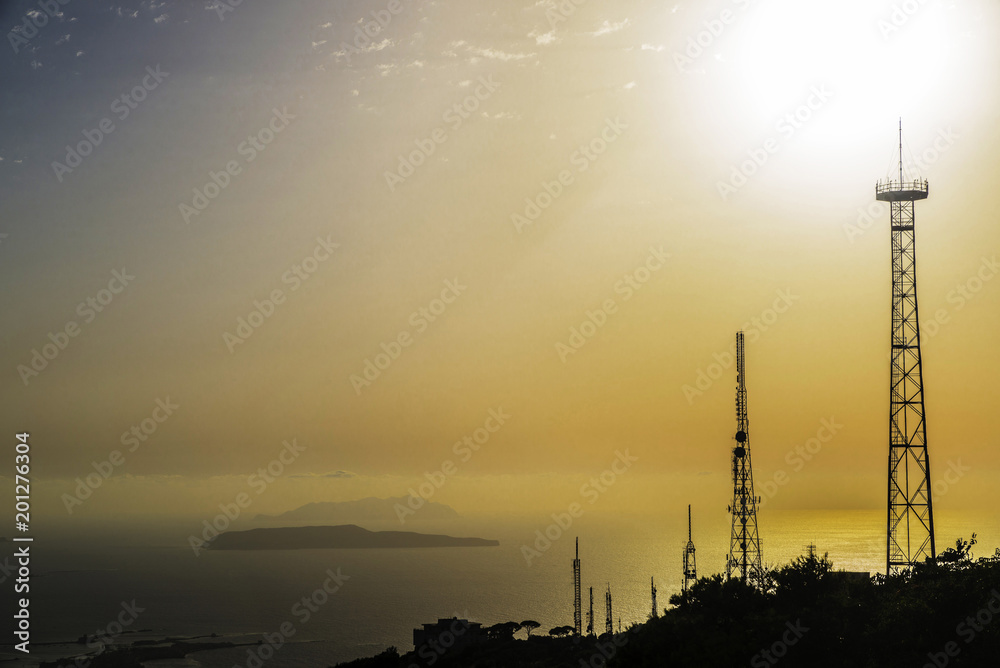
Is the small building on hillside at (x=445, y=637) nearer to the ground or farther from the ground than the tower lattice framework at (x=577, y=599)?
nearer to the ground

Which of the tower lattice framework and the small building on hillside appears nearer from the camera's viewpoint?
the small building on hillside

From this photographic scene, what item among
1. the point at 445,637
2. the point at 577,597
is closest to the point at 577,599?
Result: the point at 577,597

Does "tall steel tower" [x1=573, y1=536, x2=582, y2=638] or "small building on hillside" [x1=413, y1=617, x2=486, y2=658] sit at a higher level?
"tall steel tower" [x1=573, y1=536, x2=582, y2=638]

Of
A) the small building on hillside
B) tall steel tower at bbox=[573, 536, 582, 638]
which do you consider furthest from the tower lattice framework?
the small building on hillside

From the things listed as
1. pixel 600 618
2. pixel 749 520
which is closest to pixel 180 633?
pixel 600 618

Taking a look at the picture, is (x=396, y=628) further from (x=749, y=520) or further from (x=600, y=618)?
(x=749, y=520)

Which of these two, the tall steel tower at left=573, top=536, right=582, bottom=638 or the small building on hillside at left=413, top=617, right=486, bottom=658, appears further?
the tall steel tower at left=573, top=536, right=582, bottom=638

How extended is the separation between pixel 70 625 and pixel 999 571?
15128 cm

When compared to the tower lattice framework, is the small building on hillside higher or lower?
lower

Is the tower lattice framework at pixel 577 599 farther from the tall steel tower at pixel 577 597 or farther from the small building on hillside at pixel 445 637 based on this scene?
the small building on hillside at pixel 445 637

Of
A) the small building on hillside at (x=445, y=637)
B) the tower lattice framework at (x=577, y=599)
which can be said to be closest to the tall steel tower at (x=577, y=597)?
the tower lattice framework at (x=577, y=599)

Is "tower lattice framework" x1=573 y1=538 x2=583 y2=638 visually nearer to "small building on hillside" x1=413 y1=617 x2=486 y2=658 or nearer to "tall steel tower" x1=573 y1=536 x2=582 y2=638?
"tall steel tower" x1=573 y1=536 x2=582 y2=638

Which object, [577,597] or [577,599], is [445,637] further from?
[577,597]

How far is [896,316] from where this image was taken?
1485 inches
